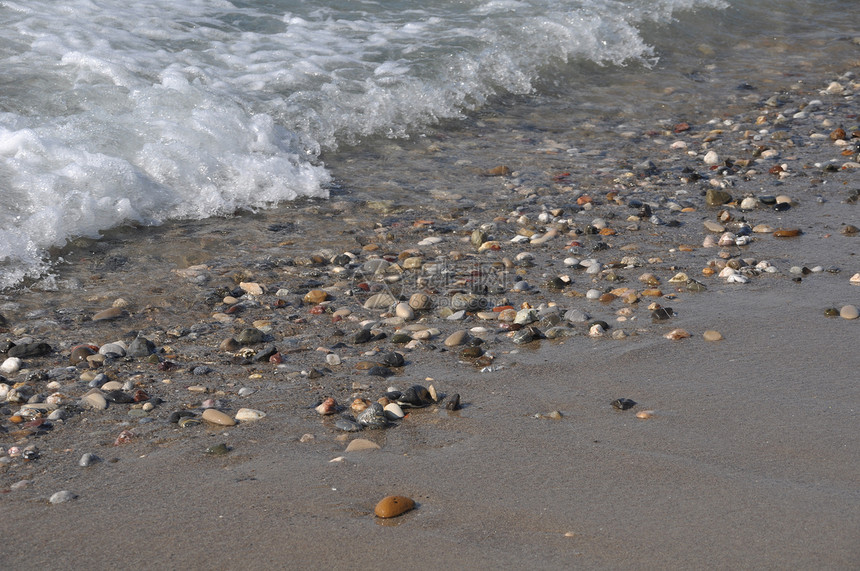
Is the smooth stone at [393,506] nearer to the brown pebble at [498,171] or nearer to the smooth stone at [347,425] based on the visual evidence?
the smooth stone at [347,425]

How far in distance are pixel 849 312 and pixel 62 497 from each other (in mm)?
2968

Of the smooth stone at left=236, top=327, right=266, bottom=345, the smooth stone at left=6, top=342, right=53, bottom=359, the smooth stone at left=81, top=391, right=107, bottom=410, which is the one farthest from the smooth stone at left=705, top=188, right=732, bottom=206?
the smooth stone at left=6, top=342, right=53, bottom=359

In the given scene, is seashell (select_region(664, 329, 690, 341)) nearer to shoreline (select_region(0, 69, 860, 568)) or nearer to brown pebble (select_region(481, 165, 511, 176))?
shoreline (select_region(0, 69, 860, 568))

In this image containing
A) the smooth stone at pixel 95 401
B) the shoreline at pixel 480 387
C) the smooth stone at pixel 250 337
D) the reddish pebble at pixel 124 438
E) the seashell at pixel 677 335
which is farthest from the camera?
the smooth stone at pixel 250 337

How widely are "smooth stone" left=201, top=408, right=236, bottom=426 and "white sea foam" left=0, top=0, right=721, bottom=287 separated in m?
1.71

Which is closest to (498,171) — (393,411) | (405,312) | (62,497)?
(405,312)

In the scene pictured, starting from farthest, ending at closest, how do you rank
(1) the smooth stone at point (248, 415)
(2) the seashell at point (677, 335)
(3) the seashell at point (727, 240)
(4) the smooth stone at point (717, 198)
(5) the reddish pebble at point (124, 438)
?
(4) the smooth stone at point (717, 198) → (3) the seashell at point (727, 240) → (2) the seashell at point (677, 335) → (1) the smooth stone at point (248, 415) → (5) the reddish pebble at point (124, 438)

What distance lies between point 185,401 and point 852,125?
18.1 ft

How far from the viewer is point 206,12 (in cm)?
787

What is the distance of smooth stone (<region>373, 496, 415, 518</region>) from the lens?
212 centimetres

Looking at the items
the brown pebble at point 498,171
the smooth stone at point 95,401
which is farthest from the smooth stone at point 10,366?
the brown pebble at point 498,171

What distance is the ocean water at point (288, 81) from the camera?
4660 millimetres

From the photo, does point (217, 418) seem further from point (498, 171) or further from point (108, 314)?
point (498, 171)

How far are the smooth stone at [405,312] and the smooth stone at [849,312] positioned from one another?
5.87 feet
